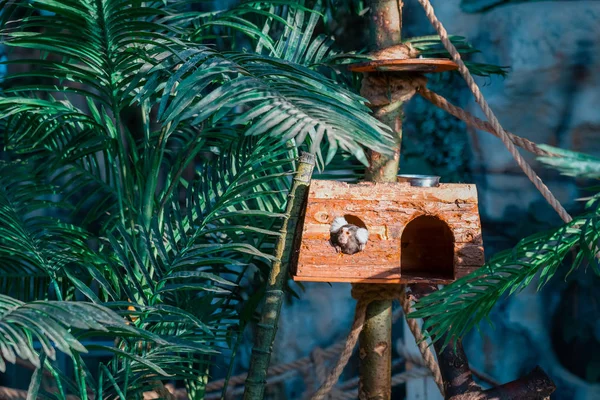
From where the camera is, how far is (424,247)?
152 cm

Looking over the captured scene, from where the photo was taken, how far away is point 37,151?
1.86m

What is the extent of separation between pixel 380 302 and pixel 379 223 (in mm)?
276

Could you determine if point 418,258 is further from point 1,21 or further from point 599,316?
point 1,21

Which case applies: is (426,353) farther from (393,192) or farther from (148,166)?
(148,166)

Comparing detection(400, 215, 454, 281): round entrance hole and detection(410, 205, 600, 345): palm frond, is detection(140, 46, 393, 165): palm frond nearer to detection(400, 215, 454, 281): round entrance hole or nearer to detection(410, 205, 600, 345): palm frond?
detection(410, 205, 600, 345): palm frond

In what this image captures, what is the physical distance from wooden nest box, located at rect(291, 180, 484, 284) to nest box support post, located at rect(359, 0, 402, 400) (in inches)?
8.4

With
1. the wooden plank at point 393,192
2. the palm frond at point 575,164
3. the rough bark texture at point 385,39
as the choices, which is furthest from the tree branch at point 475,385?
the palm frond at point 575,164

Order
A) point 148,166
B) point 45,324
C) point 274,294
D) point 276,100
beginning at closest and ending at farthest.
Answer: point 45,324 → point 276,100 → point 274,294 → point 148,166

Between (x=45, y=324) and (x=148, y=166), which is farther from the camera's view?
(x=148, y=166)

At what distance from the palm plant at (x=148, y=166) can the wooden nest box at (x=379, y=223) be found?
3.6 inches

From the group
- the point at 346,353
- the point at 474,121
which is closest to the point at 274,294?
the point at 346,353

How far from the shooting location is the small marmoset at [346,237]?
4.16ft

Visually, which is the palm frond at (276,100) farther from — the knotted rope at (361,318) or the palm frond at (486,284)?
the knotted rope at (361,318)

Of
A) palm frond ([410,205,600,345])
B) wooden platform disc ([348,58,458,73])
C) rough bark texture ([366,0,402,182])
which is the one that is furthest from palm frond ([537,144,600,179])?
rough bark texture ([366,0,402,182])
